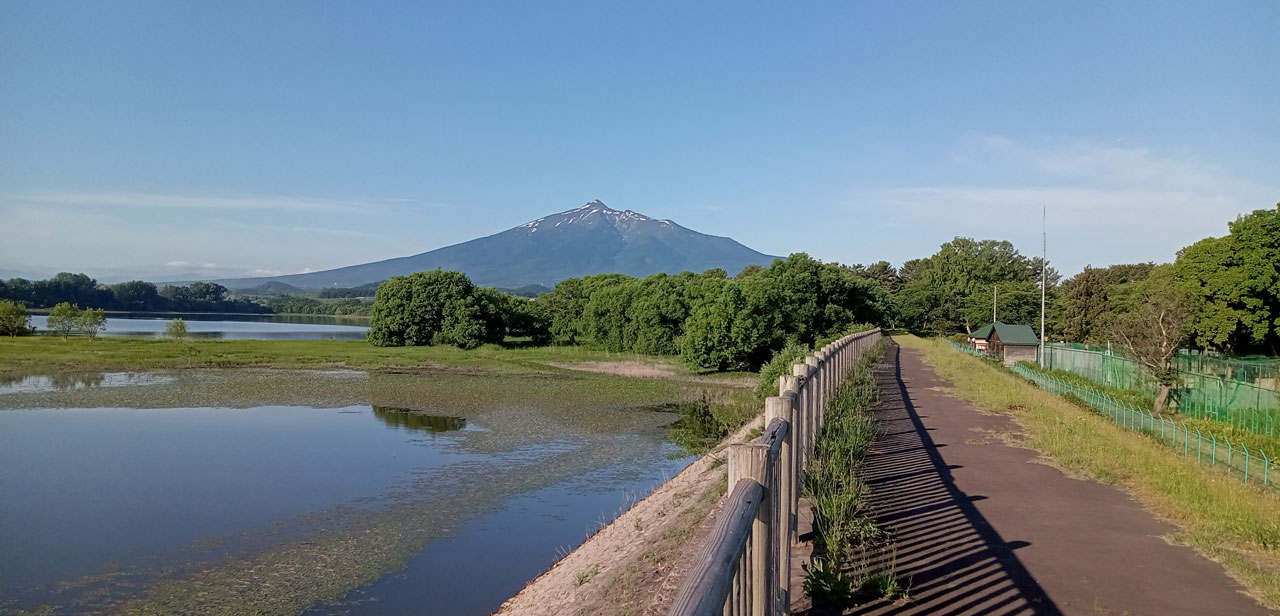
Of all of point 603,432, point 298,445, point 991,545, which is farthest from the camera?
point 603,432

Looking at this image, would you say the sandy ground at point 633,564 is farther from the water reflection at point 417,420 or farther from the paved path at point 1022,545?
the water reflection at point 417,420

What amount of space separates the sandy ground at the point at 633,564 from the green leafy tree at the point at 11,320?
214ft

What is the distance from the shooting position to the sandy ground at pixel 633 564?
693 cm

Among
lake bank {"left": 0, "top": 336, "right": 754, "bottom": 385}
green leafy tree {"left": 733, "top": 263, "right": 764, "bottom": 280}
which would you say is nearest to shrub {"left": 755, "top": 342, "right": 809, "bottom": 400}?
lake bank {"left": 0, "top": 336, "right": 754, "bottom": 385}

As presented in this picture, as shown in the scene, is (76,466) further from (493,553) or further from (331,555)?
(493,553)

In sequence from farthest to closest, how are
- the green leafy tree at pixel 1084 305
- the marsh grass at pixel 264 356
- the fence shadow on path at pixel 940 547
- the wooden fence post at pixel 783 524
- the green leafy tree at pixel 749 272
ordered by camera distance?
the green leafy tree at pixel 749 272 < the green leafy tree at pixel 1084 305 < the marsh grass at pixel 264 356 < the fence shadow on path at pixel 940 547 < the wooden fence post at pixel 783 524

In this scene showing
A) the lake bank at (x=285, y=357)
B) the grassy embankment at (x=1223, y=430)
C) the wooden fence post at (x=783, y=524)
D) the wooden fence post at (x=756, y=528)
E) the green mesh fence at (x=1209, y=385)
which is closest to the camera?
the wooden fence post at (x=756, y=528)

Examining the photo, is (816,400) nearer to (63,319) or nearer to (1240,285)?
(1240,285)

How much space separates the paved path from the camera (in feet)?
16.4

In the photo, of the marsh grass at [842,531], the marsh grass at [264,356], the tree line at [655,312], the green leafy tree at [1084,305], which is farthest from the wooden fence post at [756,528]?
the green leafy tree at [1084,305]

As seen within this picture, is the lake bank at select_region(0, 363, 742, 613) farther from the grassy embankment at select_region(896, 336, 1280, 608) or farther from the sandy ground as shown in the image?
the grassy embankment at select_region(896, 336, 1280, 608)

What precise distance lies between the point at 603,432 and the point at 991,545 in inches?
651

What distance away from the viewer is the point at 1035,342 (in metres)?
40.3

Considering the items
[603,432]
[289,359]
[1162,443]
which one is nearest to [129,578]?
[603,432]
